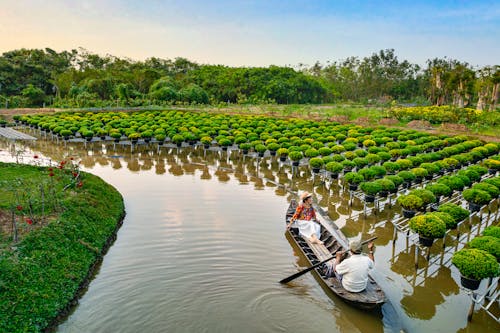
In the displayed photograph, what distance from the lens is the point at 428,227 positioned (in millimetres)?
13125

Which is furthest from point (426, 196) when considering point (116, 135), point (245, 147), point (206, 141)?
point (116, 135)

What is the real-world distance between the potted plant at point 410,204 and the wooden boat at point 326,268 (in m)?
3.10

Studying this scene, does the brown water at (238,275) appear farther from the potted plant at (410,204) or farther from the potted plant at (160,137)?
the potted plant at (160,137)

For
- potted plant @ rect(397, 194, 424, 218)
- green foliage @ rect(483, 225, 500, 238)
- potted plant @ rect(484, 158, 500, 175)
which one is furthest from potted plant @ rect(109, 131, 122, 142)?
green foliage @ rect(483, 225, 500, 238)

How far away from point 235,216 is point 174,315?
8.01m

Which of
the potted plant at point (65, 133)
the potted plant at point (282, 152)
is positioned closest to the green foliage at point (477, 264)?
the potted plant at point (282, 152)

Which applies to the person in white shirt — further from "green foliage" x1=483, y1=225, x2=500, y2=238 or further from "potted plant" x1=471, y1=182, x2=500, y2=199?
"potted plant" x1=471, y1=182, x2=500, y2=199

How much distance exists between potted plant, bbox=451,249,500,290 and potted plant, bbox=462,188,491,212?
21.1 feet

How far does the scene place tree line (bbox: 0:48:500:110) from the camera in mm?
64562

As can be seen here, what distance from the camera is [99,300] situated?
11.5m

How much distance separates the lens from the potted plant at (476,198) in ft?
54.3

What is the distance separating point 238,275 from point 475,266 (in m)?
6.53

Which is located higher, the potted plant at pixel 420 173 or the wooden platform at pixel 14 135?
the wooden platform at pixel 14 135

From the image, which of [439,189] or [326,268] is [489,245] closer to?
[326,268]
